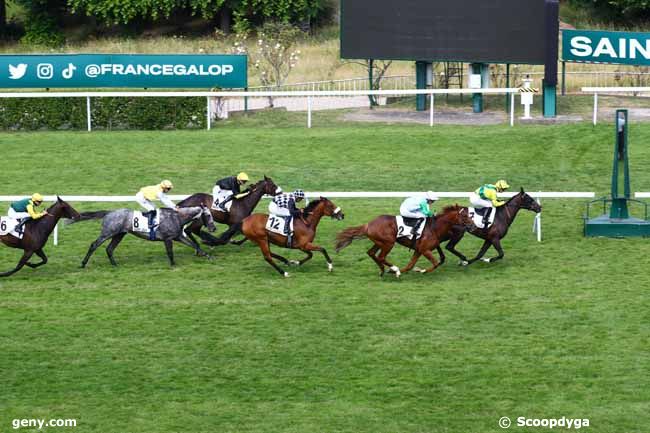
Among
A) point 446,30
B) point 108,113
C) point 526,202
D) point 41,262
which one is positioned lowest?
point 41,262

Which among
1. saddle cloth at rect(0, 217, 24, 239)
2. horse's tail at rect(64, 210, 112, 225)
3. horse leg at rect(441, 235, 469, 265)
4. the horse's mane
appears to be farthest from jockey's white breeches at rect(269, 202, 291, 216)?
saddle cloth at rect(0, 217, 24, 239)

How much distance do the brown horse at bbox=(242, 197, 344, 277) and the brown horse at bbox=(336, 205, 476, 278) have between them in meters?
0.43

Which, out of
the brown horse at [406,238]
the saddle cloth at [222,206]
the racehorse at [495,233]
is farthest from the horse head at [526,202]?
the saddle cloth at [222,206]

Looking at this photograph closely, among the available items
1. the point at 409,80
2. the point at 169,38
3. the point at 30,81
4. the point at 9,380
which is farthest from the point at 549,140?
the point at 169,38

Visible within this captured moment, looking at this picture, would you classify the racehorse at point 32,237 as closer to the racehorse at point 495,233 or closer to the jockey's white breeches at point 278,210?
the jockey's white breeches at point 278,210

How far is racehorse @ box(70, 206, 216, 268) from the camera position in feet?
58.5

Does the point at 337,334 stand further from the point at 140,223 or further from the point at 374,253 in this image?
the point at 140,223

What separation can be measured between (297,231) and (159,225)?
199 cm

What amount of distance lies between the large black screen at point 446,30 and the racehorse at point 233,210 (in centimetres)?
949

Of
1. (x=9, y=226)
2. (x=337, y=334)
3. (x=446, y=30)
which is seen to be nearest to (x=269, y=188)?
(x=9, y=226)

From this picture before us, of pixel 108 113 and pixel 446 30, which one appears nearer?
pixel 446 30

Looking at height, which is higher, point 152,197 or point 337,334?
point 152,197

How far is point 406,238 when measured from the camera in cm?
1695

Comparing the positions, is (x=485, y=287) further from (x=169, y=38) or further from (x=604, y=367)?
(x=169, y=38)
